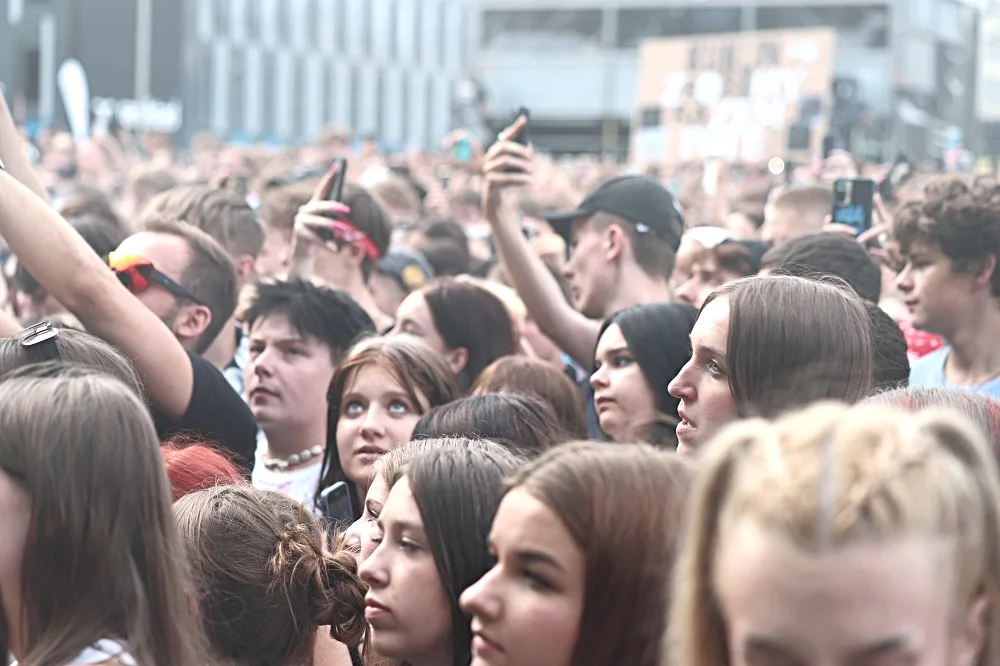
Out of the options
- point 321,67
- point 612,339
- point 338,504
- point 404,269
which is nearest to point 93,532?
point 338,504

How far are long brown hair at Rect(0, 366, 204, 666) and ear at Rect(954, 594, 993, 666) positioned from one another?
131 centimetres

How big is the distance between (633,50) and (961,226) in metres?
A: 40.9

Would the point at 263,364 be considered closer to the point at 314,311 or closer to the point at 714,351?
the point at 314,311

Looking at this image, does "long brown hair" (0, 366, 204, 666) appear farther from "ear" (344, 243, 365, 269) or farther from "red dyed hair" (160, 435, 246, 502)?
"ear" (344, 243, 365, 269)

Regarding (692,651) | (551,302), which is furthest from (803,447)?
(551,302)

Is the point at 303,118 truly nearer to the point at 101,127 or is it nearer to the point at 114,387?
the point at 101,127

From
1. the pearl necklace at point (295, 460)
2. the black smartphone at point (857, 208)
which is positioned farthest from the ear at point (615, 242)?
the pearl necklace at point (295, 460)

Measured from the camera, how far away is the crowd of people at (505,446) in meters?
1.89

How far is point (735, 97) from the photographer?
52.9ft

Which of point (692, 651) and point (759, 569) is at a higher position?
point (759, 569)

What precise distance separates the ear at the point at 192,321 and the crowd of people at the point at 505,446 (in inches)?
0.5

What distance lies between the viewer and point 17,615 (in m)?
2.69

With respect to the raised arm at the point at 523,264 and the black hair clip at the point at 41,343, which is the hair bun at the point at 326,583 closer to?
the black hair clip at the point at 41,343

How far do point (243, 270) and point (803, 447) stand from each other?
196 inches
